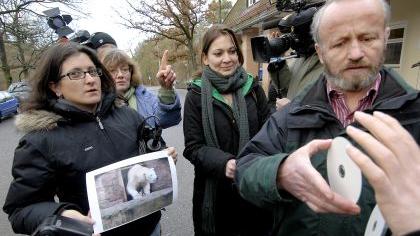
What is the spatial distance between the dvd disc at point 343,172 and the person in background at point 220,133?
1.31 metres

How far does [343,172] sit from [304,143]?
1.70 feet

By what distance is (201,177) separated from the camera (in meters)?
2.31

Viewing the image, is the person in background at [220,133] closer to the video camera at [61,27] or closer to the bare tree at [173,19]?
the video camera at [61,27]

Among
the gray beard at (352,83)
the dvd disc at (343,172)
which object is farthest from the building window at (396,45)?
the dvd disc at (343,172)

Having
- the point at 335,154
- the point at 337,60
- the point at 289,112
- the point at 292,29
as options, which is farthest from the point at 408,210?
the point at 292,29

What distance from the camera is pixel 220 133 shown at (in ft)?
7.29

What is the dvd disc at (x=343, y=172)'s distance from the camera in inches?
28.8

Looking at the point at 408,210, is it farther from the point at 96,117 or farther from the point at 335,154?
the point at 96,117

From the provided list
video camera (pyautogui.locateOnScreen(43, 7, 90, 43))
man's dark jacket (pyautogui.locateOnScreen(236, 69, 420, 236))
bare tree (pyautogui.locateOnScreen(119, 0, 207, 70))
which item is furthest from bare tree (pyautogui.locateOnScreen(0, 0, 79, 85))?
man's dark jacket (pyautogui.locateOnScreen(236, 69, 420, 236))

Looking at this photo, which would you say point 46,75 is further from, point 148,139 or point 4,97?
point 4,97

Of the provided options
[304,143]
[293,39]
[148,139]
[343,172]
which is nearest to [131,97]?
[148,139]

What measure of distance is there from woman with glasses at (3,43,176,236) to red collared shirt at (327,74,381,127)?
1.15 m

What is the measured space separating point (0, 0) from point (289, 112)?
78.2ft

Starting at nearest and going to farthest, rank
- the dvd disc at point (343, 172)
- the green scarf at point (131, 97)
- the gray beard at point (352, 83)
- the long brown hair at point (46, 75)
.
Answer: the dvd disc at point (343, 172)
the gray beard at point (352, 83)
the long brown hair at point (46, 75)
the green scarf at point (131, 97)
